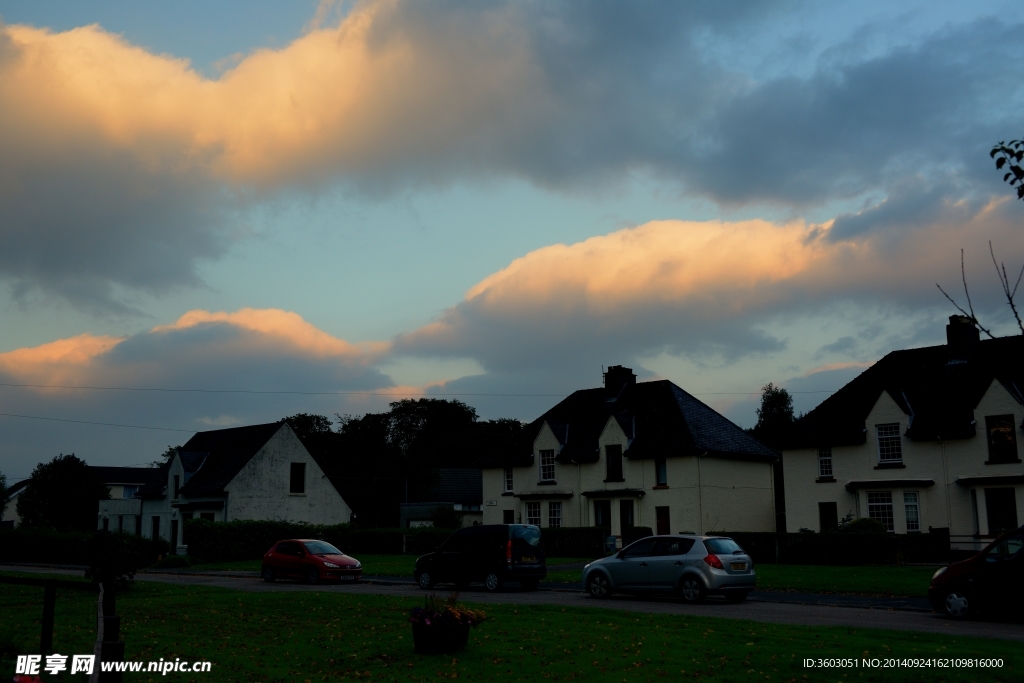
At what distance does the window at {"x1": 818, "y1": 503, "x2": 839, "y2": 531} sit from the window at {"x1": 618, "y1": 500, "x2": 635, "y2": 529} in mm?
10236

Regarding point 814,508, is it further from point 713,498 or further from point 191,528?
point 191,528

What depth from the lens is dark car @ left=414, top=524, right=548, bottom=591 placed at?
27.2 m

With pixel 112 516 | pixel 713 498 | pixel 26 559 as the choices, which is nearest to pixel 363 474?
pixel 112 516

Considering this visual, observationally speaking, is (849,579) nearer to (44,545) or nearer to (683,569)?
(683,569)

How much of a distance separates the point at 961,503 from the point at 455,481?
51260mm

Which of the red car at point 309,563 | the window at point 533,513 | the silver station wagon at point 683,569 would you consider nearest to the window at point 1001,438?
the silver station wagon at point 683,569

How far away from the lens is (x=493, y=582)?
89.4 feet

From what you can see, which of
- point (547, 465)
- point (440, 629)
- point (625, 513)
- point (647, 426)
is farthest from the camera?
point (547, 465)

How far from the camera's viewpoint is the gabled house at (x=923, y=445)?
140 feet

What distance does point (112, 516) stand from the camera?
64062 mm

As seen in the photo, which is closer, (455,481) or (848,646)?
(848,646)

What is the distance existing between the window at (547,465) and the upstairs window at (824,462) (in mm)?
16056

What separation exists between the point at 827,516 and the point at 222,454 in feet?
119

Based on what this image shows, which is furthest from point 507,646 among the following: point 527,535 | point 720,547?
point 527,535
